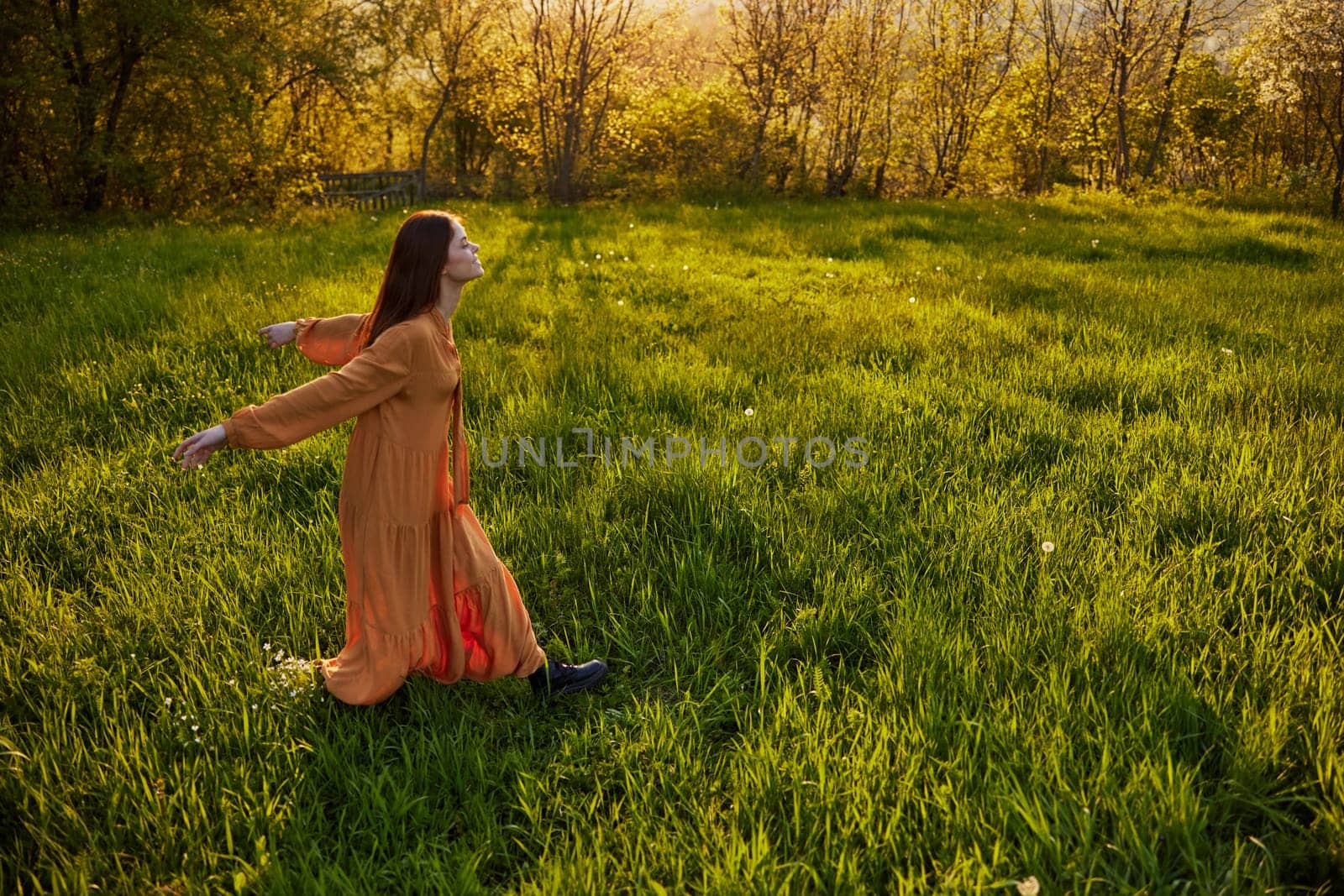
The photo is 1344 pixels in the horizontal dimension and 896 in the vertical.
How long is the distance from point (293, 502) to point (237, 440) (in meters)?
2.02

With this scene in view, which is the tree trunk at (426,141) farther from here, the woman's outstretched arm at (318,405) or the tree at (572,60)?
the woman's outstretched arm at (318,405)

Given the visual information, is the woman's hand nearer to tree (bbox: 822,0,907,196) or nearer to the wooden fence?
the wooden fence

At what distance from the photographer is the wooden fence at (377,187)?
17.0 m

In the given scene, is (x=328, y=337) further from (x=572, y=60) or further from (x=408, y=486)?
(x=572, y=60)

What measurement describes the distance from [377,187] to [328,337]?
17196 mm

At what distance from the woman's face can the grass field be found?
1.43 meters

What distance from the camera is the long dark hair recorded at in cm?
247

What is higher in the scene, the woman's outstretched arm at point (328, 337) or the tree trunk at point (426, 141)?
the tree trunk at point (426, 141)

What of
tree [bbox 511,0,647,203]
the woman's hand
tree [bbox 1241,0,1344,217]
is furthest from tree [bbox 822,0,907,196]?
the woman's hand

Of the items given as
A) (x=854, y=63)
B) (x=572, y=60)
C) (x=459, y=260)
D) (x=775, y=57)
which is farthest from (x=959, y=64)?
(x=459, y=260)

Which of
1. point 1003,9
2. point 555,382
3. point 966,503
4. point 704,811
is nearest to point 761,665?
point 704,811

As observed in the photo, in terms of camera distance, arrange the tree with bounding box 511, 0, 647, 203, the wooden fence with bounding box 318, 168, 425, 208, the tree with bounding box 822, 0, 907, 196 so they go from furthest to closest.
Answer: the wooden fence with bounding box 318, 168, 425, 208 → the tree with bounding box 822, 0, 907, 196 → the tree with bounding box 511, 0, 647, 203

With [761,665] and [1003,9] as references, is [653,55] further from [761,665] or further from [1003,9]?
[761,665]

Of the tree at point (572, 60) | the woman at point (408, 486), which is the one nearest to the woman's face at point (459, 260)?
the woman at point (408, 486)
